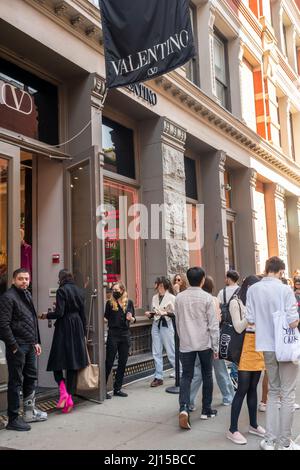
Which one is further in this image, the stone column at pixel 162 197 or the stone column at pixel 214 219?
the stone column at pixel 214 219

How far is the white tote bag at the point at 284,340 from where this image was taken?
4609 mm

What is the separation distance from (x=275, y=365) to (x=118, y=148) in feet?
21.1

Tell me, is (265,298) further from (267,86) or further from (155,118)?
(267,86)

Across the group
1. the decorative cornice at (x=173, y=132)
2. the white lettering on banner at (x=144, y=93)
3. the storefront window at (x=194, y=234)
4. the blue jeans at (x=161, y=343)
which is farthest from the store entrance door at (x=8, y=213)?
the storefront window at (x=194, y=234)

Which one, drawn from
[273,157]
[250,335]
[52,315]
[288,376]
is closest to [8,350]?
[52,315]

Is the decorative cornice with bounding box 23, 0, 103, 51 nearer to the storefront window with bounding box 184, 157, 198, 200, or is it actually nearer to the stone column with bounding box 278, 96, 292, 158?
the storefront window with bounding box 184, 157, 198, 200

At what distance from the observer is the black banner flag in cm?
681

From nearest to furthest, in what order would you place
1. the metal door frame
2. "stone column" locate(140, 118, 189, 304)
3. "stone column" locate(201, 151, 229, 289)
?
the metal door frame → "stone column" locate(140, 118, 189, 304) → "stone column" locate(201, 151, 229, 289)

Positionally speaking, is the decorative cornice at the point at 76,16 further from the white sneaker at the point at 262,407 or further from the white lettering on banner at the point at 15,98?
the white sneaker at the point at 262,407

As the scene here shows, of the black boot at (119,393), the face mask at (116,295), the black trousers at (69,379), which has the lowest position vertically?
the black boot at (119,393)

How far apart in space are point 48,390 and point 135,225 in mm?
4019

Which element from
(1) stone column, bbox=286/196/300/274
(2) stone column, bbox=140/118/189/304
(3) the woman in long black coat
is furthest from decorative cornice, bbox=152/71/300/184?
(3) the woman in long black coat

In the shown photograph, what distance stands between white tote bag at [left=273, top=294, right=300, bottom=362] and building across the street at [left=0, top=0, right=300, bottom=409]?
10.1 feet

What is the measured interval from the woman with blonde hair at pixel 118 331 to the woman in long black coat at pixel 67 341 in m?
0.79
